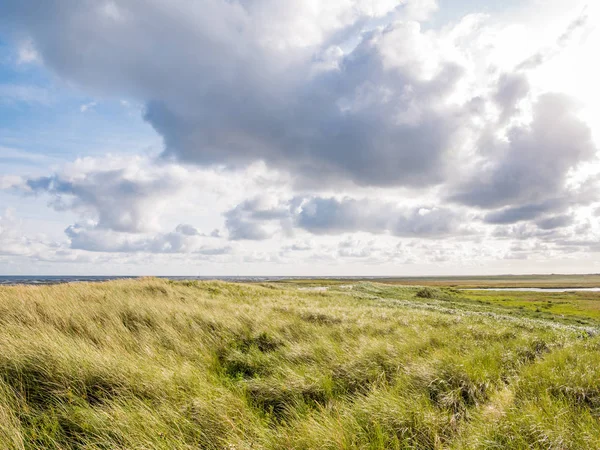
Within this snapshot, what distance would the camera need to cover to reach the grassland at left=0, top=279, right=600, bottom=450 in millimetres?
4465

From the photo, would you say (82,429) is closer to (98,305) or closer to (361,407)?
(361,407)

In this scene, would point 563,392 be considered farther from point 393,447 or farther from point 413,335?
point 413,335

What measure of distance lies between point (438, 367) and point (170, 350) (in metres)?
6.47

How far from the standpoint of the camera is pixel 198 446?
4.31 meters

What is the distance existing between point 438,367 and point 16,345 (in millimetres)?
8924

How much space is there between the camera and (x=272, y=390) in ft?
20.9

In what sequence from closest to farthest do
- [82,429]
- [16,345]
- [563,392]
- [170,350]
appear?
[82,429], [563,392], [16,345], [170,350]

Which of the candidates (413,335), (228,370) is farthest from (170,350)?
(413,335)

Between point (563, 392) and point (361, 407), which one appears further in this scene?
point (563, 392)

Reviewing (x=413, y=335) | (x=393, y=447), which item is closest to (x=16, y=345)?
(x=393, y=447)

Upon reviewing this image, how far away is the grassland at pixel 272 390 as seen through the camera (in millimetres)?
4465

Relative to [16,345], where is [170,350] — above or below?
below

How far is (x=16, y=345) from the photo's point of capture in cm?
679

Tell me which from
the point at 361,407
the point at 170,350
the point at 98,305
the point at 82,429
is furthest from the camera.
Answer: the point at 98,305
